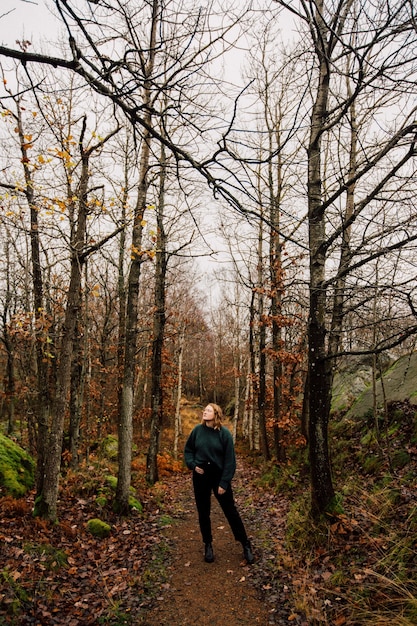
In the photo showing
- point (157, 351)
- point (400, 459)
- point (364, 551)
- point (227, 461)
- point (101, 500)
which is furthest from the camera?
point (157, 351)

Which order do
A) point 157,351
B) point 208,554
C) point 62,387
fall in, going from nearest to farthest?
point 208,554
point 62,387
point 157,351

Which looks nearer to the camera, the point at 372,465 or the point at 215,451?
the point at 215,451

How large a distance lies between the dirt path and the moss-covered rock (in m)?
2.88

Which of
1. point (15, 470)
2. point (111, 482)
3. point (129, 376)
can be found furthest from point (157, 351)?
point (15, 470)

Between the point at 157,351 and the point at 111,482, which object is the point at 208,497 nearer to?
the point at 111,482

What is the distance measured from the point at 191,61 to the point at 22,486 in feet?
24.5

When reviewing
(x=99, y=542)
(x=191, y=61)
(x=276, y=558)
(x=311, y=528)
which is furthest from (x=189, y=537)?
(x=191, y=61)

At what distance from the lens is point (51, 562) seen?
4605mm

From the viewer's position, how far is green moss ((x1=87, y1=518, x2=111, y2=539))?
5859mm

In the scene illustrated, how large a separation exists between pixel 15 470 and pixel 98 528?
235cm

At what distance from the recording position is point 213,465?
182 inches

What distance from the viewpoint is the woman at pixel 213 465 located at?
4.59 m

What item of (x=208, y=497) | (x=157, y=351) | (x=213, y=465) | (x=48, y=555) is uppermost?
(x=157, y=351)

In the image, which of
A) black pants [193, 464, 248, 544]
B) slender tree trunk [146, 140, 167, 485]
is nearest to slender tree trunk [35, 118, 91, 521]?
black pants [193, 464, 248, 544]
